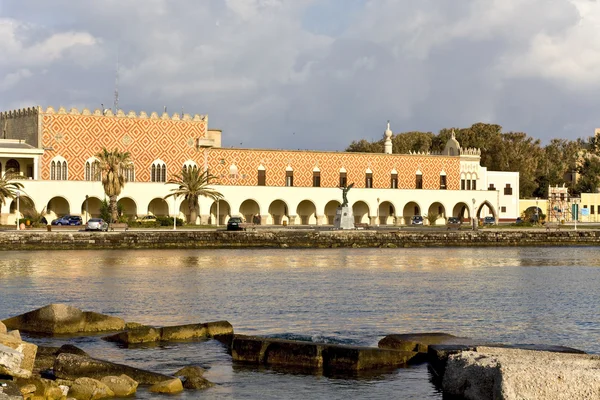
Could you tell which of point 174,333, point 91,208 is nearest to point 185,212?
point 91,208

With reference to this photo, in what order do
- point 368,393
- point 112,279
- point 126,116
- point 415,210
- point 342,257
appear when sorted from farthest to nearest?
point 415,210 → point 126,116 → point 342,257 → point 112,279 → point 368,393

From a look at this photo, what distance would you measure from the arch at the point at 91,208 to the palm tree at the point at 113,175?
15.2 feet

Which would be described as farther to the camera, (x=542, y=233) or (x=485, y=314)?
(x=542, y=233)

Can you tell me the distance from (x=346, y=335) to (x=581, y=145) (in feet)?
366

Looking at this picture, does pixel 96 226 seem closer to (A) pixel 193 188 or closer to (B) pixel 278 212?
(A) pixel 193 188

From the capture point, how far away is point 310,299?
28.5 meters

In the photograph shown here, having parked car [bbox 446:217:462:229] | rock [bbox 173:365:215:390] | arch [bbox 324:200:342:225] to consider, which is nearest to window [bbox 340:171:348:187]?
arch [bbox 324:200:342:225]

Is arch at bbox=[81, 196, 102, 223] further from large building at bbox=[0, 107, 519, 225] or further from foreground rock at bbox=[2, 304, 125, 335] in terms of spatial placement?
foreground rock at bbox=[2, 304, 125, 335]

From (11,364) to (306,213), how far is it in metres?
66.9

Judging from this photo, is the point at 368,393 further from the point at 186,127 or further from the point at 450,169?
the point at 450,169

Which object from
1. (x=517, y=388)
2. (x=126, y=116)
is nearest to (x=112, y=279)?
(x=517, y=388)

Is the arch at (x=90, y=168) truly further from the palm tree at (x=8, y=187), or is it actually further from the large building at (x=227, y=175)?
the palm tree at (x=8, y=187)

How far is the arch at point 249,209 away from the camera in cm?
7706

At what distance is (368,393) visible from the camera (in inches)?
598
